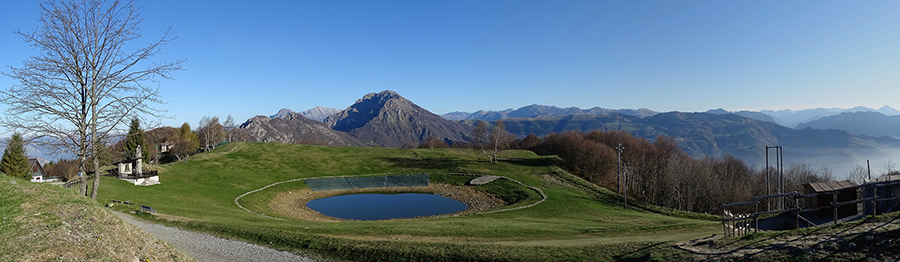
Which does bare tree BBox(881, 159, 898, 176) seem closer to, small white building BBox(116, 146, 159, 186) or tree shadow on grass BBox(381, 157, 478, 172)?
tree shadow on grass BBox(381, 157, 478, 172)

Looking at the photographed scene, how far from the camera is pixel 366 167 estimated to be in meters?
68.2

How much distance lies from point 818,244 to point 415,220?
86.7 feet

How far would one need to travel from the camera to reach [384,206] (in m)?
47.0

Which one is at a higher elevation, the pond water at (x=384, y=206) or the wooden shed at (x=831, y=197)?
the wooden shed at (x=831, y=197)

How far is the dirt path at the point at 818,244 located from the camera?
443 inches

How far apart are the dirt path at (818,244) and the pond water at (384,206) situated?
31.1 meters

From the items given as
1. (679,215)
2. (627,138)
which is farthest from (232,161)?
(627,138)

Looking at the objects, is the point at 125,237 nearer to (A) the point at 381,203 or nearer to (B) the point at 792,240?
(B) the point at 792,240

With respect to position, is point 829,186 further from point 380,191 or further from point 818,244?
point 380,191

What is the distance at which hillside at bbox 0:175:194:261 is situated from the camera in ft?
33.9

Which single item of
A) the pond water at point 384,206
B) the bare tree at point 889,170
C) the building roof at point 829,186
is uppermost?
the building roof at point 829,186

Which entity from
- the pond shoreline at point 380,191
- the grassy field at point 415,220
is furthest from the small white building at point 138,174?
the pond shoreline at point 380,191

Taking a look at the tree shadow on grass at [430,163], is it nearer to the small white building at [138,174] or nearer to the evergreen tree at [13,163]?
the small white building at [138,174]

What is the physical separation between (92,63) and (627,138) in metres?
127
